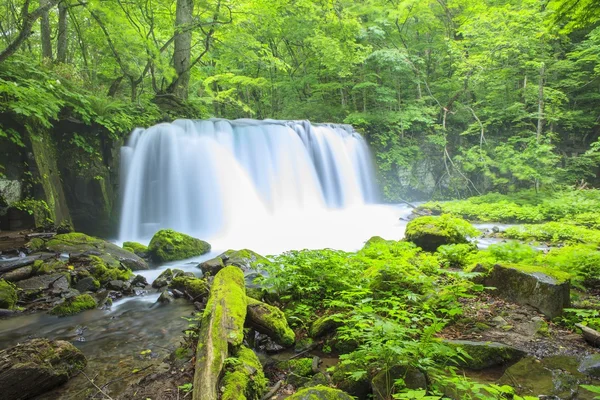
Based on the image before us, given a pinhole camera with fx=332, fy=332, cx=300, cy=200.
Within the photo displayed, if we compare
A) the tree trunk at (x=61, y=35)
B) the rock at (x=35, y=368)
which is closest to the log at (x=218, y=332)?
the rock at (x=35, y=368)

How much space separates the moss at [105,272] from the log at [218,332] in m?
3.09

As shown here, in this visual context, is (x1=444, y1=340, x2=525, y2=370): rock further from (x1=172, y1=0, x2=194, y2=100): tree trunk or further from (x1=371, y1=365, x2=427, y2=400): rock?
(x1=172, y1=0, x2=194, y2=100): tree trunk

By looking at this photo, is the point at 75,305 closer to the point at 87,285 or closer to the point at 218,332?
the point at 87,285

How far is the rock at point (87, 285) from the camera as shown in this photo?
5.30 meters

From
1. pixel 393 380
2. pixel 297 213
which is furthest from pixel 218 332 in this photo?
pixel 297 213

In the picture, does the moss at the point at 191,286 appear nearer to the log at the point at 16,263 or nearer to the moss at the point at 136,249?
the log at the point at 16,263

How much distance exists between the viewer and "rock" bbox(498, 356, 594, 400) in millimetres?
2260

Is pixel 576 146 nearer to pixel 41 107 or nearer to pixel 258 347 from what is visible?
pixel 258 347

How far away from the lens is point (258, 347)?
3.31 meters

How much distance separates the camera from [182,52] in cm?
1372

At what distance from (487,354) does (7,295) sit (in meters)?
5.88

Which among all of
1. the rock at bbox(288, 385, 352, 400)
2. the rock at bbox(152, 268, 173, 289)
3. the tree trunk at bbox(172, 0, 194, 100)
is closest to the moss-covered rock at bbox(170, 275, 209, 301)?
the rock at bbox(152, 268, 173, 289)

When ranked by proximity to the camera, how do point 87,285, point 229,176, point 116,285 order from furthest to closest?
point 229,176, point 116,285, point 87,285

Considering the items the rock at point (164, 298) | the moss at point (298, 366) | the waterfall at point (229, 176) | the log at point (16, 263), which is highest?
the waterfall at point (229, 176)
